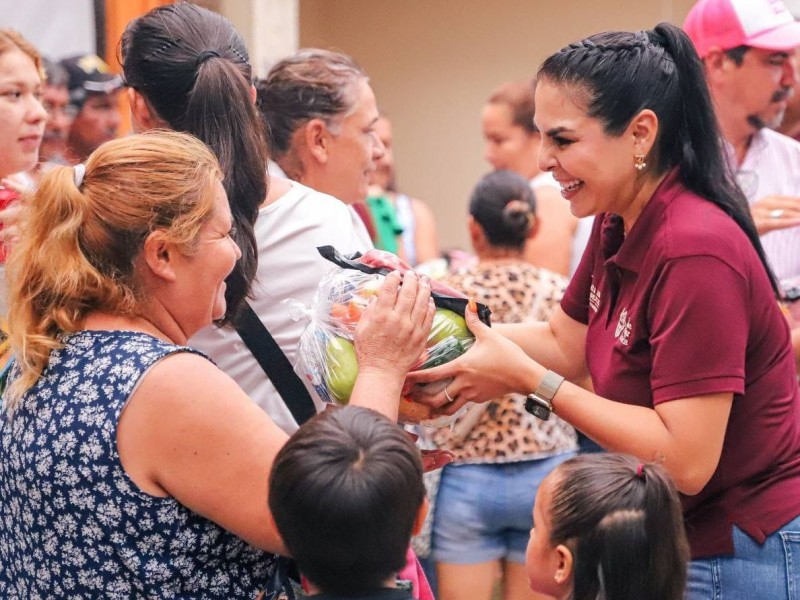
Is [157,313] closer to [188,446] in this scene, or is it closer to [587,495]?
[188,446]

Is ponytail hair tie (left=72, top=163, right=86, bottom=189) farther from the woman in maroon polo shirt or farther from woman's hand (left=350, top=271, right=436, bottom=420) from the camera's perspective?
the woman in maroon polo shirt

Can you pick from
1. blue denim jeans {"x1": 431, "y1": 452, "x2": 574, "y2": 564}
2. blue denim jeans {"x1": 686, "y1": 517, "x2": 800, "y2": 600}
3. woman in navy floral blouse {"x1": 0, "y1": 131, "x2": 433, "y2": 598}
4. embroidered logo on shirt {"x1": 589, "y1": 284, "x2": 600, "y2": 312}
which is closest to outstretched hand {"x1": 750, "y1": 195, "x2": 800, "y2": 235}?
blue denim jeans {"x1": 431, "y1": 452, "x2": 574, "y2": 564}

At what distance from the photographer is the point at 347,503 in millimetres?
1615

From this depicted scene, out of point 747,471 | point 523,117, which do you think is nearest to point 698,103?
point 747,471

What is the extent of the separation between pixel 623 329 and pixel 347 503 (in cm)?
83

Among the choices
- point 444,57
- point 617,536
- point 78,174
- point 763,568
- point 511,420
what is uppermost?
point 78,174

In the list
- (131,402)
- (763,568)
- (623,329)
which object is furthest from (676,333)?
(131,402)

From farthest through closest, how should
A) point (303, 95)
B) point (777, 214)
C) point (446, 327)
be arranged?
point (777, 214) < point (303, 95) < point (446, 327)

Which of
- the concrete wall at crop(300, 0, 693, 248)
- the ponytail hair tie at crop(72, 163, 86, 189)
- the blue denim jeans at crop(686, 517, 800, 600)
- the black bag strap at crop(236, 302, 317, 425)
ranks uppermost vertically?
the ponytail hair tie at crop(72, 163, 86, 189)

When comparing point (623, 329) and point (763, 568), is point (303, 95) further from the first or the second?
point (763, 568)

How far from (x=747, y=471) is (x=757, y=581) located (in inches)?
8.5

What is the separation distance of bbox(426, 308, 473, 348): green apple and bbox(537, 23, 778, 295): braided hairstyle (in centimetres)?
49

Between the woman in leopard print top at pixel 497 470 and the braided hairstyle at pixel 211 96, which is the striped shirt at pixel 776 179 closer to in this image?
the woman in leopard print top at pixel 497 470

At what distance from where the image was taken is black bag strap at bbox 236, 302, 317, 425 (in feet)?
7.46
